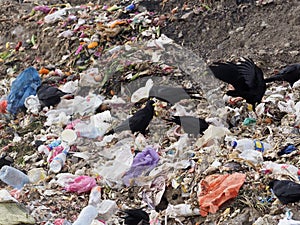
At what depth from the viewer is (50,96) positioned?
5988mm

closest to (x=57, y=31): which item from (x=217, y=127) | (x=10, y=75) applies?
(x=10, y=75)

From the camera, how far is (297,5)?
6.46 metres

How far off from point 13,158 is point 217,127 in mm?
1645

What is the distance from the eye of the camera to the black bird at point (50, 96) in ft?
19.7

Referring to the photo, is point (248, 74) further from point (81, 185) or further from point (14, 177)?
point (14, 177)

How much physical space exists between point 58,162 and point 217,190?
1468mm

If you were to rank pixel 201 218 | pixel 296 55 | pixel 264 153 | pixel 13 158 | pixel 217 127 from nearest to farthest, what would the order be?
pixel 201 218 → pixel 264 153 → pixel 217 127 → pixel 13 158 → pixel 296 55

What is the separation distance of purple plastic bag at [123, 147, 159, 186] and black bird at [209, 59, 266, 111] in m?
0.80

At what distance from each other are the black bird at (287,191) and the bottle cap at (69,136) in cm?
202

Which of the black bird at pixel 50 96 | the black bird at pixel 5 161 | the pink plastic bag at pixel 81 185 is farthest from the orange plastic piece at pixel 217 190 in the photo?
the black bird at pixel 50 96

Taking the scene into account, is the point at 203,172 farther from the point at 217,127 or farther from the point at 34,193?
the point at 34,193

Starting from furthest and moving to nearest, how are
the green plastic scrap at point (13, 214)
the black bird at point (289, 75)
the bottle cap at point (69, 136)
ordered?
the bottle cap at point (69, 136)
the black bird at point (289, 75)
the green plastic scrap at point (13, 214)

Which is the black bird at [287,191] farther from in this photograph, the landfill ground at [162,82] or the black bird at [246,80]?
the black bird at [246,80]

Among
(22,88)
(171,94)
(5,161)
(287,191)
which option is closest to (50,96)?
(22,88)
